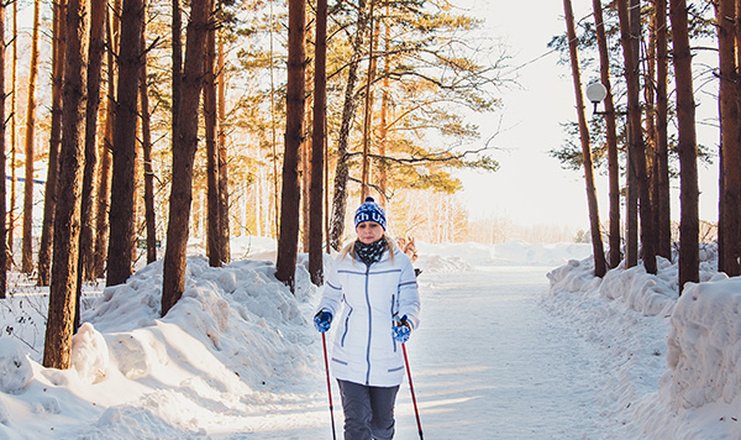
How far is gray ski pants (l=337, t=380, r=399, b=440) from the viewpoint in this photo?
163 inches

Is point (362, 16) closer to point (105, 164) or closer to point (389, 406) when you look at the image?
point (105, 164)

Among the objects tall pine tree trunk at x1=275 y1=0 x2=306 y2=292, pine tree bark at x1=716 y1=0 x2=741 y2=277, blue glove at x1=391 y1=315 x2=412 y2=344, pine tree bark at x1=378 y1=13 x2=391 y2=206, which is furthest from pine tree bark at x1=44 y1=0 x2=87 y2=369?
pine tree bark at x1=378 y1=13 x2=391 y2=206

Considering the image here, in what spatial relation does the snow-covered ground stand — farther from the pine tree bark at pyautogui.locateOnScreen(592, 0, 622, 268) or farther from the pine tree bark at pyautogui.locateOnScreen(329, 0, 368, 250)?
the pine tree bark at pyautogui.locateOnScreen(329, 0, 368, 250)

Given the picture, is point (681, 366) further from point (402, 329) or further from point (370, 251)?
point (370, 251)

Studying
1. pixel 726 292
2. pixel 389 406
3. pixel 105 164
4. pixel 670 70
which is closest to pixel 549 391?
pixel 726 292

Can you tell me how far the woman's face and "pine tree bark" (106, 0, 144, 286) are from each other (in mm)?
6878

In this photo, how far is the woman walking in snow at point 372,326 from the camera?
4.14 m

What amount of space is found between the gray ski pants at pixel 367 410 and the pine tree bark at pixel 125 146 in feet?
23.0

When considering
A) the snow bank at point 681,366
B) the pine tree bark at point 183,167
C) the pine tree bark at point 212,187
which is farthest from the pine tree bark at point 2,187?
the snow bank at point 681,366

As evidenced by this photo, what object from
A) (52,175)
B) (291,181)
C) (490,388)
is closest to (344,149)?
(291,181)

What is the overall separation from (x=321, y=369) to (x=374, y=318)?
169 inches

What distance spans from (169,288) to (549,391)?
457 centimetres

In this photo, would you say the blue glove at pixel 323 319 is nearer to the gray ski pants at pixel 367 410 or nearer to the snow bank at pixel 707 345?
the gray ski pants at pixel 367 410

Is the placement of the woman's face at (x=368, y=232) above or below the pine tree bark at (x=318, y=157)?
below
